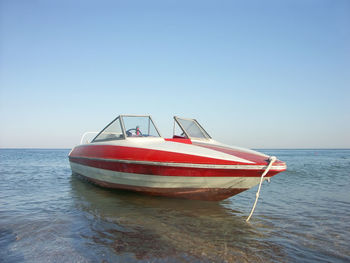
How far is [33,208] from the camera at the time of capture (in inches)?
198

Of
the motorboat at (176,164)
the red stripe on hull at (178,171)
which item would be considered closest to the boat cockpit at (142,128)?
the motorboat at (176,164)

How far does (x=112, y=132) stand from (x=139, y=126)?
2.75 ft

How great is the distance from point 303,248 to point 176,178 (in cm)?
237

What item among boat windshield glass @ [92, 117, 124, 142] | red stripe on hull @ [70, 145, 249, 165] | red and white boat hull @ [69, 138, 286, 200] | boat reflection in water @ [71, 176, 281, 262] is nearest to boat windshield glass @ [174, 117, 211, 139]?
red and white boat hull @ [69, 138, 286, 200]

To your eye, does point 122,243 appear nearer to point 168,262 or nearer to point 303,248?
point 168,262

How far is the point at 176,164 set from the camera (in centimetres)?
446

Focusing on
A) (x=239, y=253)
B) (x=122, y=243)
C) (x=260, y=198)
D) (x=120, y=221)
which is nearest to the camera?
(x=239, y=253)

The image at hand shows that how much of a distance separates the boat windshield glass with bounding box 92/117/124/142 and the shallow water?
155cm

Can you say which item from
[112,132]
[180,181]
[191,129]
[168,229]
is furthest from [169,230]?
[112,132]

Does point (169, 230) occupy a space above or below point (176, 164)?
below

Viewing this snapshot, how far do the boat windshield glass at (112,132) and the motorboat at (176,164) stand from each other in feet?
0.11

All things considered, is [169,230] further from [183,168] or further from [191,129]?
[191,129]

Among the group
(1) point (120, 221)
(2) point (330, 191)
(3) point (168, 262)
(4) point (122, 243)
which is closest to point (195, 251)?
(3) point (168, 262)

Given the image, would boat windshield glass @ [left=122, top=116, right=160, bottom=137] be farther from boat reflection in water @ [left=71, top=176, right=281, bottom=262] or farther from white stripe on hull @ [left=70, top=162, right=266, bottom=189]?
boat reflection in water @ [left=71, top=176, right=281, bottom=262]
